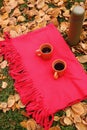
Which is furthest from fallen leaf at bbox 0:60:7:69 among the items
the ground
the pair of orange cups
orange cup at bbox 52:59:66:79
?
orange cup at bbox 52:59:66:79

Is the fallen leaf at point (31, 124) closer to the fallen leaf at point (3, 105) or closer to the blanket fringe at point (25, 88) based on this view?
the blanket fringe at point (25, 88)

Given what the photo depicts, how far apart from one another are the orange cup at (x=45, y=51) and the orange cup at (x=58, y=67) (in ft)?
0.26

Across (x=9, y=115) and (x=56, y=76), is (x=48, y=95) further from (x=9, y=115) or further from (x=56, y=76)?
(x=9, y=115)

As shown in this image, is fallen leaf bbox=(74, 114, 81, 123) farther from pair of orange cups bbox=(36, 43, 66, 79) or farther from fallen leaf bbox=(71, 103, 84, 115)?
pair of orange cups bbox=(36, 43, 66, 79)

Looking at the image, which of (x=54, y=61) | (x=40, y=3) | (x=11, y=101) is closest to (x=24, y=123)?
(x=11, y=101)

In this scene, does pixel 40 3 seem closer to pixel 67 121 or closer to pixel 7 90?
pixel 7 90

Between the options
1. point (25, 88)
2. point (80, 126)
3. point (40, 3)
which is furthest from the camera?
point (40, 3)

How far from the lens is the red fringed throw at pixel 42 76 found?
164cm

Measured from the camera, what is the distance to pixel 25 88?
172 cm

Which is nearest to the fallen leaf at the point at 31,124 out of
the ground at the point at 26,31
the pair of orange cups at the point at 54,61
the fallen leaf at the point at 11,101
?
the ground at the point at 26,31

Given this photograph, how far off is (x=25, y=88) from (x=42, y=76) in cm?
13

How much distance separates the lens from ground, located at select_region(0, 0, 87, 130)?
1610 millimetres

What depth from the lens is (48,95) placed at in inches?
65.6

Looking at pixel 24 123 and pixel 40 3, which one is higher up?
pixel 40 3
